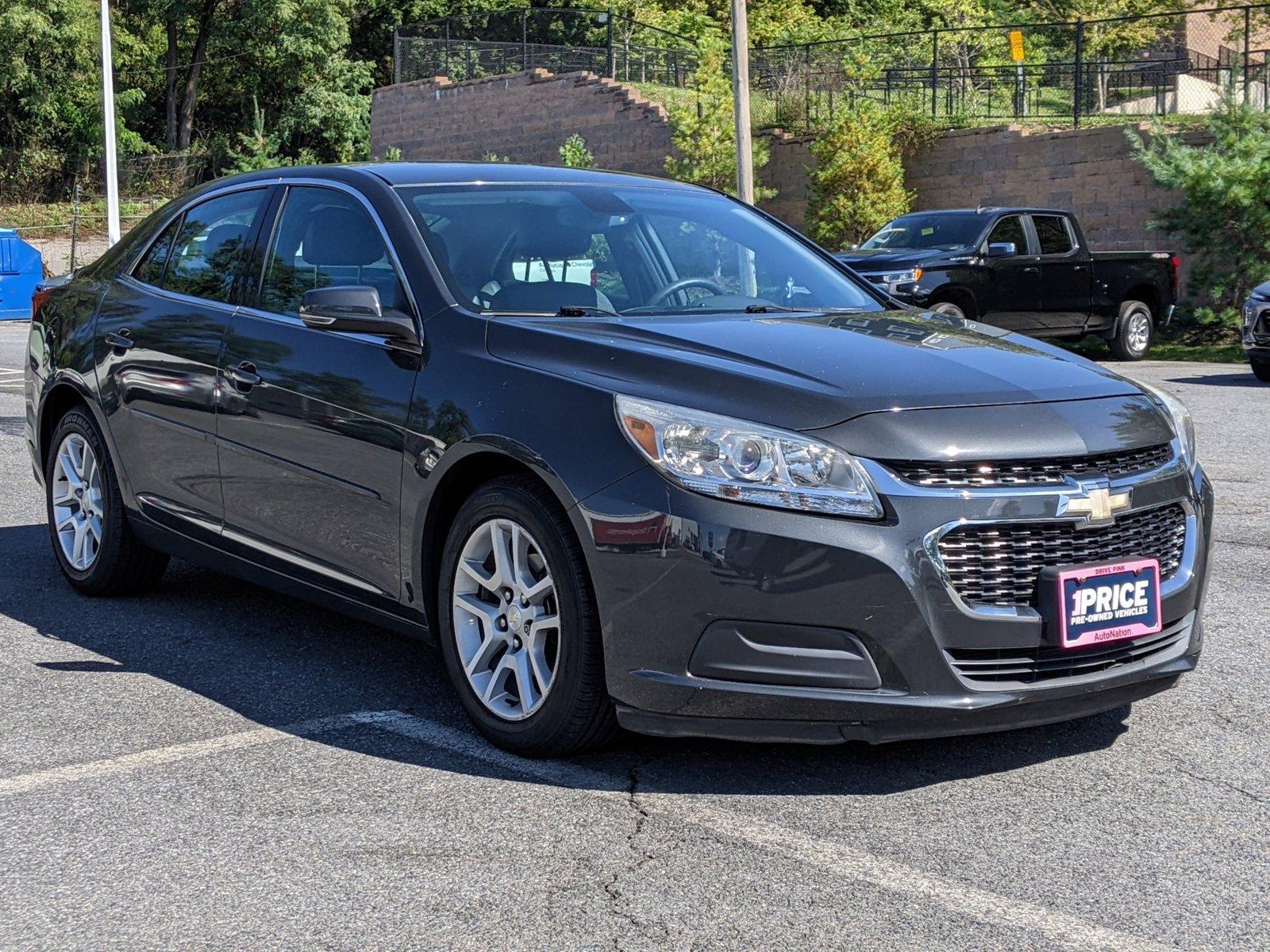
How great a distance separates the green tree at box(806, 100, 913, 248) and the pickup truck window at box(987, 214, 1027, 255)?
28.0ft

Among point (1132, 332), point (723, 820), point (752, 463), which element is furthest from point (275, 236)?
point (1132, 332)

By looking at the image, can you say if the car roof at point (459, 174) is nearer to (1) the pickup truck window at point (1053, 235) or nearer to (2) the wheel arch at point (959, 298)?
(2) the wheel arch at point (959, 298)

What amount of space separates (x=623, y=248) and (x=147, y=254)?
2225 mm

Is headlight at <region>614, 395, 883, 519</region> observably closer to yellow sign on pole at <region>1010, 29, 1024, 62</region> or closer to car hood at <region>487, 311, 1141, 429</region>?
car hood at <region>487, 311, 1141, 429</region>

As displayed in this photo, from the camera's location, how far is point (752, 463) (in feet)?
12.6

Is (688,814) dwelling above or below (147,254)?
below

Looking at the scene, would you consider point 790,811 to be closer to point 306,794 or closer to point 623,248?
point 306,794

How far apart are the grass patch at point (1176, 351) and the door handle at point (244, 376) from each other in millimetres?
15599

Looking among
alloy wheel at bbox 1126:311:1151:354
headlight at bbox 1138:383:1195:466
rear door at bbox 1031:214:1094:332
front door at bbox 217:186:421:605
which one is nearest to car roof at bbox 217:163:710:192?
→ front door at bbox 217:186:421:605

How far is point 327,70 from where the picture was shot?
5319cm

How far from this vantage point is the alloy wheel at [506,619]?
166 inches

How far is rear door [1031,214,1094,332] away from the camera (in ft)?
60.1

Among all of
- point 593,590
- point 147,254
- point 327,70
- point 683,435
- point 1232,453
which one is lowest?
point 1232,453

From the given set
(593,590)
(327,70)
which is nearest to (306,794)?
(593,590)
